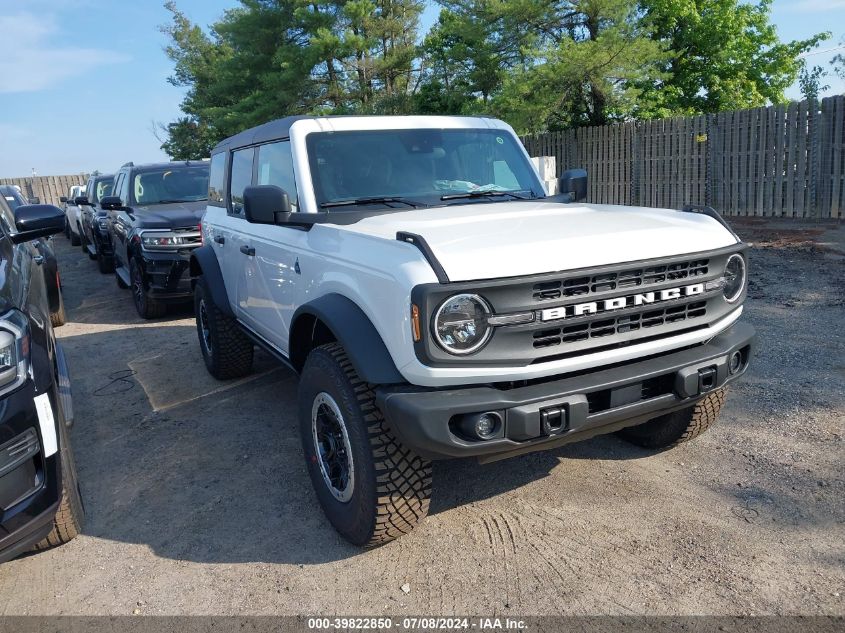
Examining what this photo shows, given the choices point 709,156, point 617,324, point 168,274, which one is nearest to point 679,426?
point 617,324

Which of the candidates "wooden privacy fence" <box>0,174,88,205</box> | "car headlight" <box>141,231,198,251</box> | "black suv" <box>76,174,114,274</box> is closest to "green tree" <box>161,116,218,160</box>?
"wooden privacy fence" <box>0,174,88,205</box>

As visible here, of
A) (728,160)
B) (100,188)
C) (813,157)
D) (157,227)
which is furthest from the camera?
(100,188)

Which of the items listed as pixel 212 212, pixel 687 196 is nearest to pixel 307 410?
pixel 212 212

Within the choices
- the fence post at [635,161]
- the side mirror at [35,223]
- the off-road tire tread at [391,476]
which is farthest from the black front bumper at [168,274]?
the fence post at [635,161]

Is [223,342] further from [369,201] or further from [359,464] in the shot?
[359,464]

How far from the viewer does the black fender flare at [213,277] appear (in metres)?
5.33

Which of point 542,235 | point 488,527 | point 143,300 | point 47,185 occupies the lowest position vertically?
point 488,527

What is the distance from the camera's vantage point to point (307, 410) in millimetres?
3406

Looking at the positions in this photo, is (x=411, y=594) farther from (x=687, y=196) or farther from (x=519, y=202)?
(x=687, y=196)

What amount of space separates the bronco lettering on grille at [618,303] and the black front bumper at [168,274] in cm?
623

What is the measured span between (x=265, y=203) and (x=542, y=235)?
1542 mm

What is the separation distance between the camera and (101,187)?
1380 cm

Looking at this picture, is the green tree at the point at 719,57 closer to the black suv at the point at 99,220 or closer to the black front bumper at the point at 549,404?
the black suv at the point at 99,220

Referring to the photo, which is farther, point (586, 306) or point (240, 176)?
point (240, 176)
